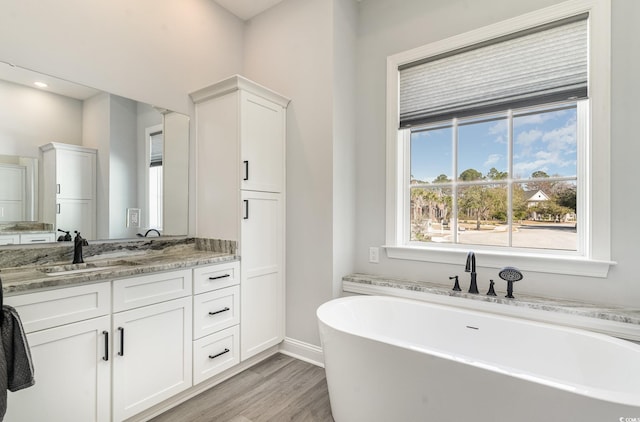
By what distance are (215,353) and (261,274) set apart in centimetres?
64

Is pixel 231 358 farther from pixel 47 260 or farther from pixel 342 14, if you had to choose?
pixel 342 14

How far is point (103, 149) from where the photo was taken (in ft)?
6.72

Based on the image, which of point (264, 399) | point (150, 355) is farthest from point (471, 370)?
point (150, 355)

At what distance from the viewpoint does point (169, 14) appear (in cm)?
241

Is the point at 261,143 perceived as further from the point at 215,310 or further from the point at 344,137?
the point at 215,310

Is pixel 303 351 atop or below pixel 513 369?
below

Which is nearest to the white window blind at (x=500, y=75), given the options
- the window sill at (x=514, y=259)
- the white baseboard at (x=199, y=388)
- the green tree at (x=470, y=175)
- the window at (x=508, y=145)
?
the window at (x=508, y=145)

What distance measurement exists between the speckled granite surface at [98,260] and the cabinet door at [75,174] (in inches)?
12.6

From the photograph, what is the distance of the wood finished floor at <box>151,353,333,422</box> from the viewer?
1.82 metres

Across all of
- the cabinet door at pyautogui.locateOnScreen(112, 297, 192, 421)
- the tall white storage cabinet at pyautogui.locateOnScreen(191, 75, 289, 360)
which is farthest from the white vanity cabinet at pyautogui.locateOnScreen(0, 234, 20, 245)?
the tall white storage cabinet at pyautogui.locateOnScreen(191, 75, 289, 360)

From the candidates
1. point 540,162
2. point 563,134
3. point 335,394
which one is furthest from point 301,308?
point 563,134

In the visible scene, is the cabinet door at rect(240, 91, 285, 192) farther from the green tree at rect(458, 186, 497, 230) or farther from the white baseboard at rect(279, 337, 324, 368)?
the green tree at rect(458, 186, 497, 230)

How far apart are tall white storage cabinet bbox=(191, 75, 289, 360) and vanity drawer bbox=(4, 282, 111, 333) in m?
0.93

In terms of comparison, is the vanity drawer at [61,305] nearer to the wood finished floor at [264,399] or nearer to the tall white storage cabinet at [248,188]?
the wood finished floor at [264,399]
